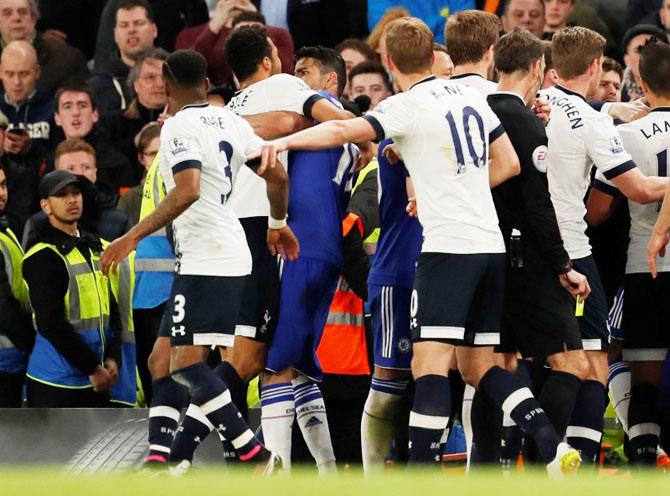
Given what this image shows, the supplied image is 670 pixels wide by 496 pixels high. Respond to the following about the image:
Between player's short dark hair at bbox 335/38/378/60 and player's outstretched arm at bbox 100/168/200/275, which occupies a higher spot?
player's short dark hair at bbox 335/38/378/60

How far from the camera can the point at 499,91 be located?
8703 millimetres

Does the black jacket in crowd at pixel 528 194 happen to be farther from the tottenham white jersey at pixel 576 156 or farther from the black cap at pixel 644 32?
the black cap at pixel 644 32

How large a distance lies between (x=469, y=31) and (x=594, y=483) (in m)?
4.60

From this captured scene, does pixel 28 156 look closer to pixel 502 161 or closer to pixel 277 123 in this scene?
pixel 277 123

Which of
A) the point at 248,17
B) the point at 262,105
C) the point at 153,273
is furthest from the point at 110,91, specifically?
the point at 262,105

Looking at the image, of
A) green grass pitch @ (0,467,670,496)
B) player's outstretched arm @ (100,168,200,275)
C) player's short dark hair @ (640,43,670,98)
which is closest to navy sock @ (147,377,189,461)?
player's outstretched arm @ (100,168,200,275)

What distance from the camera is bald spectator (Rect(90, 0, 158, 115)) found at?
14.0 meters

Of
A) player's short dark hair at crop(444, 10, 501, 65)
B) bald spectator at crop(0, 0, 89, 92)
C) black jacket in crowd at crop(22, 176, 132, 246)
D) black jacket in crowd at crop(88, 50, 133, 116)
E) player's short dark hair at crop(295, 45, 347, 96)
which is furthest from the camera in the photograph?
bald spectator at crop(0, 0, 89, 92)

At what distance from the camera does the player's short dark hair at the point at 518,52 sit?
8555 mm

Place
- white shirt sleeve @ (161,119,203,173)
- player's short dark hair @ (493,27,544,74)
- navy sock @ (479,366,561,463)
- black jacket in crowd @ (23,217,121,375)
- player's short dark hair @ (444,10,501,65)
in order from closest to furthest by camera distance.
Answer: navy sock @ (479,366,561,463) → white shirt sleeve @ (161,119,203,173) → player's short dark hair @ (493,27,544,74) → player's short dark hair @ (444,10,501,65) → black jacket in crowd @ (23,217,121,375)

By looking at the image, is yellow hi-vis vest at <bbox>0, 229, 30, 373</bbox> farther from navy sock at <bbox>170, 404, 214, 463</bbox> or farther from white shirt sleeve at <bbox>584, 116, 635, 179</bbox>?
white shirt sleeve at <bbox>584, 116, 635, 179</bbox>

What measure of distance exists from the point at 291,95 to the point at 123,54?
5479 millimetres

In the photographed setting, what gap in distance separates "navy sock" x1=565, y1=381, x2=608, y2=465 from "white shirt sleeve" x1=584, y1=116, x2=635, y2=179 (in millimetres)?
1200

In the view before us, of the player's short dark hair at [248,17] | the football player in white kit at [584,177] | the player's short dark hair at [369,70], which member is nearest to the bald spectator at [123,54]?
the player's short dark hair at [248,17]
